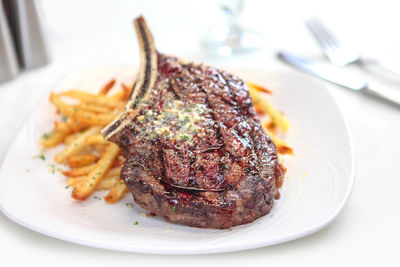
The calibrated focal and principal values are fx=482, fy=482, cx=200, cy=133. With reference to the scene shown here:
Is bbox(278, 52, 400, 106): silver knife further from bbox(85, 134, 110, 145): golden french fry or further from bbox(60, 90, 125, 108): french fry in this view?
bbox(85, 134, 110, 145): golden french fry

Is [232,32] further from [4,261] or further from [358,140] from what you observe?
[4,261]

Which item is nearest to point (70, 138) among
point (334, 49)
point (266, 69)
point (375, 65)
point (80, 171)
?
point (80, 171)

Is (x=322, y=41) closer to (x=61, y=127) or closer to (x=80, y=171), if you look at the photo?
(x=61, y=127)

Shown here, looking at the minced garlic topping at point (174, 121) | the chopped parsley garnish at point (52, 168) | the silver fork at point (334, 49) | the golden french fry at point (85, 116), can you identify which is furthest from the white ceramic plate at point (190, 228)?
the silver fork at point (334, 49)

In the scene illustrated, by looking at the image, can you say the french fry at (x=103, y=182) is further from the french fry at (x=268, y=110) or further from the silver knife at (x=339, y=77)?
the silver knife at (x=339, y=77)

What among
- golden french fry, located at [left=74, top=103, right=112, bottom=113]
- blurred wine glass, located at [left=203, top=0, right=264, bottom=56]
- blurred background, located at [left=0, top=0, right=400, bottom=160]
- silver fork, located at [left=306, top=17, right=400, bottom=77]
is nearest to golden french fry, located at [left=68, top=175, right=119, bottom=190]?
golden french fry, located at [left=74, top=103, right=112, bottom=113]

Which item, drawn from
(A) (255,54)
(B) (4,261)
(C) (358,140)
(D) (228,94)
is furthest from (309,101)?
(B) (4,261)
